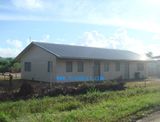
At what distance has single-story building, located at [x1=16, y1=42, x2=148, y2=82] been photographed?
26844 mm

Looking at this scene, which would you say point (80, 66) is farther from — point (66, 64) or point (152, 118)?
point (152, 118)

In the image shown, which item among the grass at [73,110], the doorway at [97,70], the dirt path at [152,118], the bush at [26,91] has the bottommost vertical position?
the dirt path at [152,118]

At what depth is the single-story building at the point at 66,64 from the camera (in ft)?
88.1

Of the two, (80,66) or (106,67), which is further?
(106,67)

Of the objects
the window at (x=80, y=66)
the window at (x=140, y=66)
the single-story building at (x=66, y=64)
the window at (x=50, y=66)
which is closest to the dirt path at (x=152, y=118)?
the single-story building at (x=66, y=64)

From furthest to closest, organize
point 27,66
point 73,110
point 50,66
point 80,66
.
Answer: point 27,66 < point 80,66 < point 50,66 < point 73,110

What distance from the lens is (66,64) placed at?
2728cm

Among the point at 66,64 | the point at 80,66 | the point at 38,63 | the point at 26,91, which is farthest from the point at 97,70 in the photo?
the point at 26,91

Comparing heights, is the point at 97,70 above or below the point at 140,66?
below

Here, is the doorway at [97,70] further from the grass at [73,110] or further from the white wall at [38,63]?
the grass at [73,110]

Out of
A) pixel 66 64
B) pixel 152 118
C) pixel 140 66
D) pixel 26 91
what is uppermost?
pixel 66 64

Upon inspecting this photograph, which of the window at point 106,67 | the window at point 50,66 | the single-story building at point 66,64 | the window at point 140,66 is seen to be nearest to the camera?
the single-story building at point 66,64

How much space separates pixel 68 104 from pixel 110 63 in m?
18.8

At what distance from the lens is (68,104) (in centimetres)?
1371
